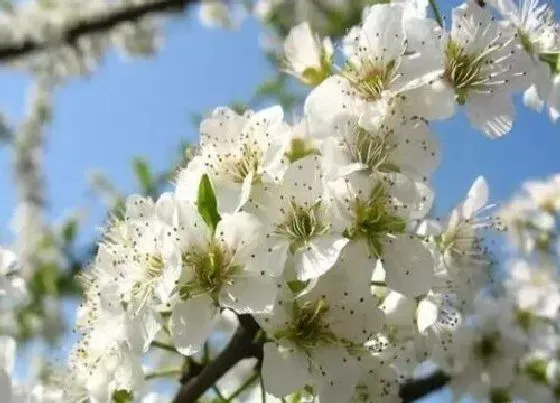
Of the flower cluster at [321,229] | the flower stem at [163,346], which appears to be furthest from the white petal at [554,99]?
the flower stem at [163,346]

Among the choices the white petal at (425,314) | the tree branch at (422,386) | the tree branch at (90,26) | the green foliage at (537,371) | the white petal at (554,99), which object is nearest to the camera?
the white petal at (425,314)

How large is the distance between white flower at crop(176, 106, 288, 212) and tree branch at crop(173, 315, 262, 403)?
0.53 feet

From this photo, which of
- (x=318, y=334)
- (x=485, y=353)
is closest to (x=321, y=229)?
(x=318, y=334)

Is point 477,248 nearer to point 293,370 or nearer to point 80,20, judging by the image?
point 293,370

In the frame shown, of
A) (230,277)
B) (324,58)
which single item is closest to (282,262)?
(230,277)

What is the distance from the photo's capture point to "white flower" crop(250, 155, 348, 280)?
1.02m

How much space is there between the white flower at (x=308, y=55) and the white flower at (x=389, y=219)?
0.30m

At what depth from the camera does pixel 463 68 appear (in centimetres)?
116

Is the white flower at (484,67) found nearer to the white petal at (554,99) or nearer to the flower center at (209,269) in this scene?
the white petal at (554,99)

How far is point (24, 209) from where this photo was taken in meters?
5.10

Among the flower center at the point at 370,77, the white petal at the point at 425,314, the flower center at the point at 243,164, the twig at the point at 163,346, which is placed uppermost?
the flower center at the point at 370,77

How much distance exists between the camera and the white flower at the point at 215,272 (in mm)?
1002

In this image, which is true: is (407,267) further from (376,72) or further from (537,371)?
(537,371)

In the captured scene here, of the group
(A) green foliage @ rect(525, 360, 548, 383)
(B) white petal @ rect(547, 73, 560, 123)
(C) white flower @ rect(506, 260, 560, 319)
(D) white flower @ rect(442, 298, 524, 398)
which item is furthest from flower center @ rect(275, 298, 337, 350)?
(C) white flower @ rect(506, 260, 560, 319)
